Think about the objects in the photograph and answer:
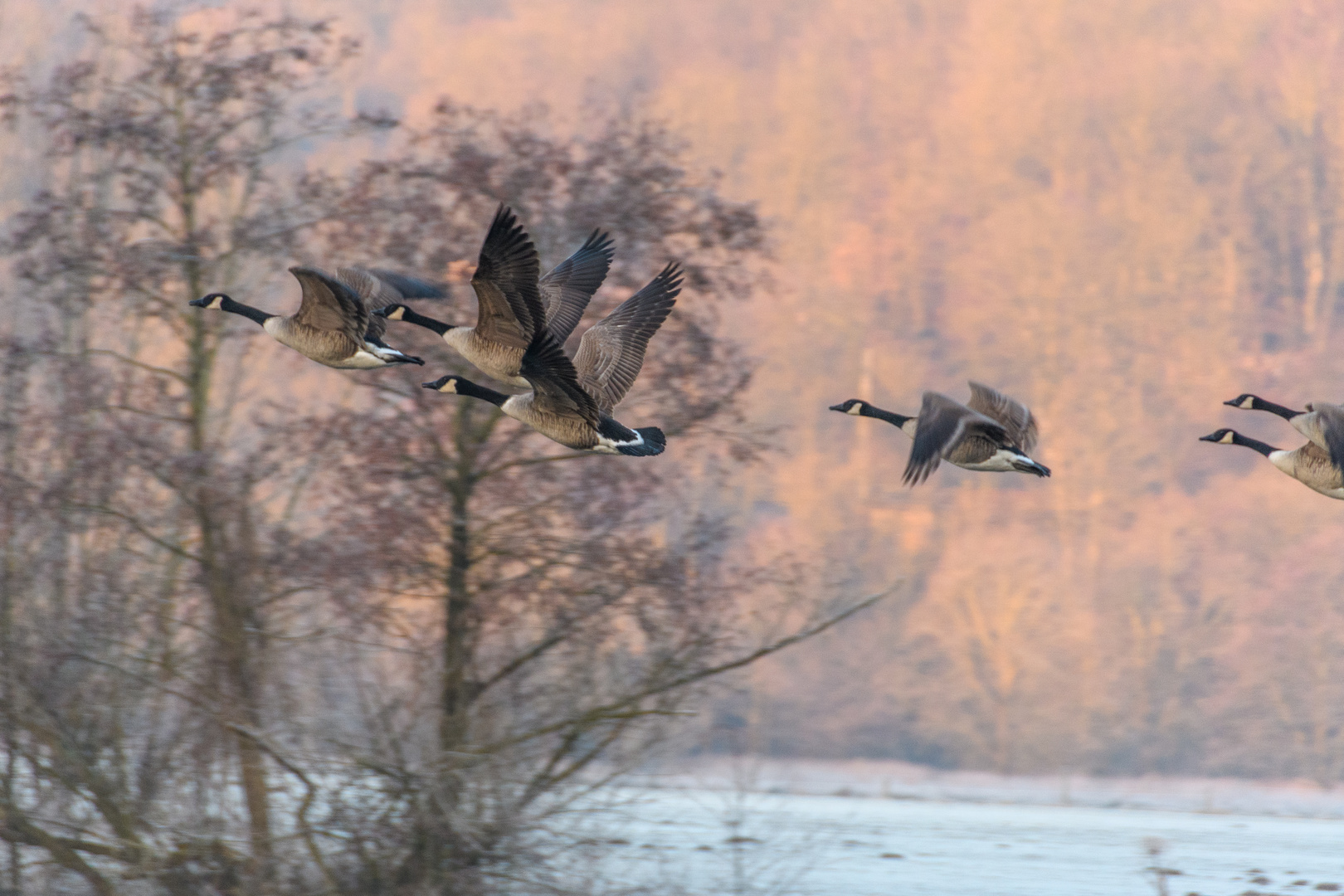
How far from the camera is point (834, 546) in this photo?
34219 mm

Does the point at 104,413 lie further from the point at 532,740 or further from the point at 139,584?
the point at 532,740

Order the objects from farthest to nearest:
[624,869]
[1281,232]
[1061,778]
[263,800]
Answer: [1281,232], [1061,778], [624,869], [263,800]

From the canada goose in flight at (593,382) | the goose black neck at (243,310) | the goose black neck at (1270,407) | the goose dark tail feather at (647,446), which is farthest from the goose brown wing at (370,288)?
the goose black neck at (1270,407)

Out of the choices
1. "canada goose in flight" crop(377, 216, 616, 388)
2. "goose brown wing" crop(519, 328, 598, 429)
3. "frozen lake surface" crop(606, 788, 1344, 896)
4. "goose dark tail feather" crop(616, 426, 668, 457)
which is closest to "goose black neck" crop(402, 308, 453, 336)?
"canada goose in flight" crop(377, 216, 616, 388)

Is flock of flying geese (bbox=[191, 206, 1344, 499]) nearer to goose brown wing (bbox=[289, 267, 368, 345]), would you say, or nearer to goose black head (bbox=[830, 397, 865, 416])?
goose brown wing (bbox=[289, 267, 368, 345])

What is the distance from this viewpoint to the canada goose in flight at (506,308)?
6.10 m

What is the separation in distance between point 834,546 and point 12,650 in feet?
84.7

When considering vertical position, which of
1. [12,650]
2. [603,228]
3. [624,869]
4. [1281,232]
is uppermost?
[1281,232]

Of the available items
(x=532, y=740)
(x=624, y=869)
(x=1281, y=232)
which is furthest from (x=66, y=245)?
(x=1281, y=232)

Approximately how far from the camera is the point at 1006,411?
8.20 metres

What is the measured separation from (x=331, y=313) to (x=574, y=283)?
1.83 m

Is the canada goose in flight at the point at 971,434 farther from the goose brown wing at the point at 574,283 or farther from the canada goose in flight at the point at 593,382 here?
the goose brown wing at the point at 574,283

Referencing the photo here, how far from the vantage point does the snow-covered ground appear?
11.4 m

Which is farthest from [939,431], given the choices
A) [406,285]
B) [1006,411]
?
[406,285]
